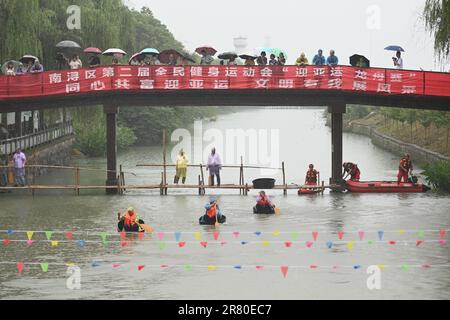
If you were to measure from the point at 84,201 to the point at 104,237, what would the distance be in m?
10.3

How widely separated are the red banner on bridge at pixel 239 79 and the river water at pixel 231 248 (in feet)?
14.5

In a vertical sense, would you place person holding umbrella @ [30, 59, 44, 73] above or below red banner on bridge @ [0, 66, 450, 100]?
above

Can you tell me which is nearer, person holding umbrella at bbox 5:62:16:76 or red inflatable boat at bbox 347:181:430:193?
red inflatable boat at bbox 347:181:430:193

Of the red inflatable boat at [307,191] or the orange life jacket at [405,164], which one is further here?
the orange life jacket at [405,164]

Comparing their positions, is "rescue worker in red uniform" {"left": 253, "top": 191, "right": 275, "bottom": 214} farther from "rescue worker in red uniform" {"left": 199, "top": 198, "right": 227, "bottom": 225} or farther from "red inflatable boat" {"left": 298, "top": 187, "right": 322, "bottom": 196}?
"red inflatable boat" {"left": 298, "top": 187, "right": 322, "bottom": 196}

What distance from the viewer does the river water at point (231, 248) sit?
80.9 feet

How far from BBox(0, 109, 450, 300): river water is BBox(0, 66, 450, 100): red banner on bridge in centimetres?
443

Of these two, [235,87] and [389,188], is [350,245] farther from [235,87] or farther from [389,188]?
[235,87]

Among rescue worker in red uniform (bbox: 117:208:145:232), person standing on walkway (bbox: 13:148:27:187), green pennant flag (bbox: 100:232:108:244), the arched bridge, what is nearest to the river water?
green pennant flag (bbox: 100:232:108:244)

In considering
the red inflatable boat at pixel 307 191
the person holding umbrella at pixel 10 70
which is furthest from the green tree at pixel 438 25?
the person holding umbrella at pixel 10 70

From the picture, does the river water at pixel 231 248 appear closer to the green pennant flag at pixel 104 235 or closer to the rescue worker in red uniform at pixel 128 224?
the green pennant flag at pixel 104 235

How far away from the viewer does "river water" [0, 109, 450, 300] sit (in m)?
24.7
